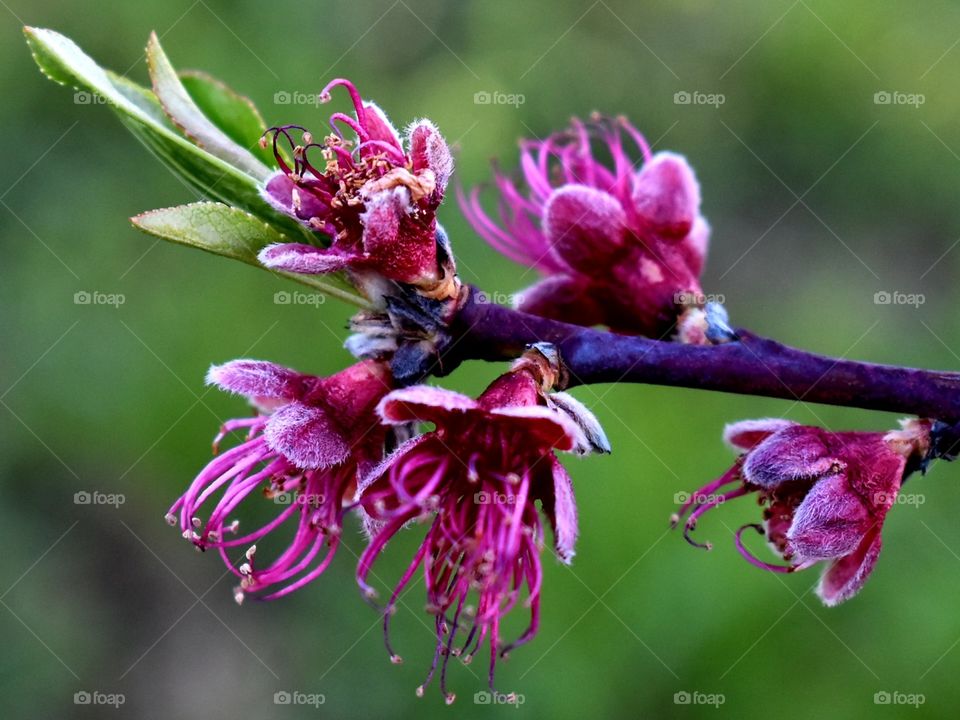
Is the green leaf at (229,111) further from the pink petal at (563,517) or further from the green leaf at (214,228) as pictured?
the pink petal at (563,517)

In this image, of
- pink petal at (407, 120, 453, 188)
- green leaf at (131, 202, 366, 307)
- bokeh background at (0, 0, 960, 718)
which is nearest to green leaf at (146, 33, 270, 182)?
green leaf at (131, 202, 366, 307)

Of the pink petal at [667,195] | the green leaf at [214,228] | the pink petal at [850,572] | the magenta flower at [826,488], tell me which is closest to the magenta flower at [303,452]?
the green leaf at [214,228]

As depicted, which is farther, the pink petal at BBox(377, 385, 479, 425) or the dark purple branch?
the dark purple branch

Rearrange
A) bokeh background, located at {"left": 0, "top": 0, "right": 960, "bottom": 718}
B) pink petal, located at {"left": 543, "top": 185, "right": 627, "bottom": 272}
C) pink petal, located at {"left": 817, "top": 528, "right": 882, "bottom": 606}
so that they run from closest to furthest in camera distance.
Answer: pink petal, located at {"left": 817, "top": 528, "right": 882, "bottom": 606}, pink petal, located at {"left": 543, "top": 185, "right": 627, "bottom": 272}, bokeh background, located at {"left": 0, "top": 0, "right": 960, "bottom": 718}

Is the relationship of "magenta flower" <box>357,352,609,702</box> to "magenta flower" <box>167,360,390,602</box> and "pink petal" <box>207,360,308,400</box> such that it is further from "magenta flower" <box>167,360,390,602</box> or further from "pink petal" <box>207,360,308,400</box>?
"pink petal" <box>207,360,308,400</box>

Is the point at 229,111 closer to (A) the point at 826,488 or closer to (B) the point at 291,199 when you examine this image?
(B) the point at 291,199
